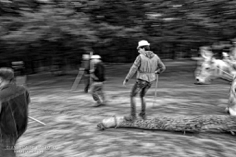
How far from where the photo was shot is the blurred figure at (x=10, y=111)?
13.2ft

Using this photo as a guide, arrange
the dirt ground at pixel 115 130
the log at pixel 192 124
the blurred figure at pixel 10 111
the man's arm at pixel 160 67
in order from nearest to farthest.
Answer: the blurred figure at pixel 10 111
the dirt ground at pixel 115 130
the log at pixel 192 124
the man's arm at pixel 160 67

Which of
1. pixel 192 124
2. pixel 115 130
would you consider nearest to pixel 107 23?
pixel 115 130

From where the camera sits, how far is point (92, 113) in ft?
31.1

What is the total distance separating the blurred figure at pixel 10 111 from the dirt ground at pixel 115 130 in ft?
6.41

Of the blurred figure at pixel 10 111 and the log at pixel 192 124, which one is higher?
the blurred figure at pixel 10 111

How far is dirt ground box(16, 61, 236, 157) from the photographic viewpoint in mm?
5961

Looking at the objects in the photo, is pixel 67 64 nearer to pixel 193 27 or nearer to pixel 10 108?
pixel 193 27

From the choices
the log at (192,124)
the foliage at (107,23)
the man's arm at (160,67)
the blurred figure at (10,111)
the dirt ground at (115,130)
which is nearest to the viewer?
the blurred figure at (10,111)

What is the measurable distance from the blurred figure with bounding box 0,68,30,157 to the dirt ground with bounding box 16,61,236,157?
1.95 meters

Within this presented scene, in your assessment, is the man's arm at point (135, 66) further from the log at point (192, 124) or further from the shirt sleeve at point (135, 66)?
the log at point (192, 124)

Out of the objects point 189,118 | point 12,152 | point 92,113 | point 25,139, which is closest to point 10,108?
point 12,152

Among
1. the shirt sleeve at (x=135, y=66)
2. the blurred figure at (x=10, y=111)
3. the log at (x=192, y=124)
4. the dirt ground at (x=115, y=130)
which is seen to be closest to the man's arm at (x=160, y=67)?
the shirt sleeve at (x=135, y=66)

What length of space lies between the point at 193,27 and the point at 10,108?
14111 millimetres

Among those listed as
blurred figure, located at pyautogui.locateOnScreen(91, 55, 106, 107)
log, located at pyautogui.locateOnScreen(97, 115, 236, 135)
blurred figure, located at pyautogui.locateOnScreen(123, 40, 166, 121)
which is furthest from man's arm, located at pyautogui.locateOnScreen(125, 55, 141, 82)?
blurred figure, located at pyautogui.locateOnScreen(91, 55, 106, 107)
